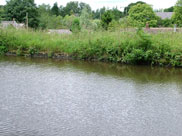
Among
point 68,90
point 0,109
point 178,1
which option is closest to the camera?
point 0,109

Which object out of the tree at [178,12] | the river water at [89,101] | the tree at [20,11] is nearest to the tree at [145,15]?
the tree at [178,12]

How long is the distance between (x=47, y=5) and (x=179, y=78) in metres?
84.7

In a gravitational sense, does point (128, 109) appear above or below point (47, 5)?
below

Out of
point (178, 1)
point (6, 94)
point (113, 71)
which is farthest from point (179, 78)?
point (178, 1)

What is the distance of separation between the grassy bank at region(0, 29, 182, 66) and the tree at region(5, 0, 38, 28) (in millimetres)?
29459

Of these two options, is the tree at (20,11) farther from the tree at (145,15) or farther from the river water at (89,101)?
the river water at (89,101)

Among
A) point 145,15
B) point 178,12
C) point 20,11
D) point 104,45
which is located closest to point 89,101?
point 104,45

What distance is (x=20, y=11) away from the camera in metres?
51.4

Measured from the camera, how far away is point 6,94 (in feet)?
35.3

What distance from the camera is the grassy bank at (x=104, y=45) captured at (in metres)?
18.1

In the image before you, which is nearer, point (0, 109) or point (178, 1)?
point (0, 109)

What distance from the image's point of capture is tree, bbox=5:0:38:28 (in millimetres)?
51312

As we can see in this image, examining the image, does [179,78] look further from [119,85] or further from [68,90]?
[68,90]

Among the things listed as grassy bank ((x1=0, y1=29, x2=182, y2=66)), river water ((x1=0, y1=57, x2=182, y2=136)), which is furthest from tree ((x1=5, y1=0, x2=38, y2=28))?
river water ((x1=0, y1=57, x2=182, y2=136))
